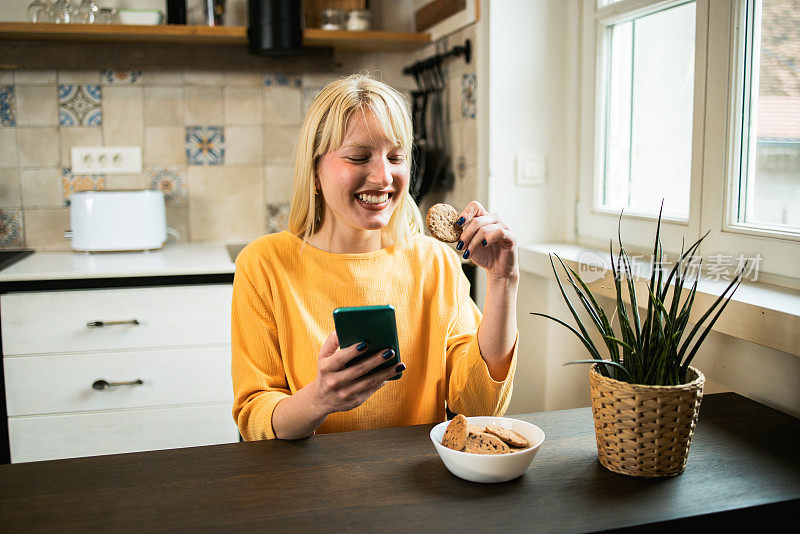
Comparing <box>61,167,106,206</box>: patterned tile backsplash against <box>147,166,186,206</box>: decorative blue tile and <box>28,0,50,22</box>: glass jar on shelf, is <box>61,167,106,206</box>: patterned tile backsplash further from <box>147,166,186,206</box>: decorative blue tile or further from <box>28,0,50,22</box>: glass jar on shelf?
<box>28,0,50,22</box>: glass jar on shelf

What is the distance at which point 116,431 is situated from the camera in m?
2.30

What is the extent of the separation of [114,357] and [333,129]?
1.34m

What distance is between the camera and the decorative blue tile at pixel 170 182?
288 cm

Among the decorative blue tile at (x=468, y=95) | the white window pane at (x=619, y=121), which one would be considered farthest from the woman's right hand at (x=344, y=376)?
the decorative blue tile at (x=468, y=95)

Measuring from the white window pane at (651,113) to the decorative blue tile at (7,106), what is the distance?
220cm

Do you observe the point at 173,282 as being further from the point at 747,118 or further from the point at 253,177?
the point at 747,118

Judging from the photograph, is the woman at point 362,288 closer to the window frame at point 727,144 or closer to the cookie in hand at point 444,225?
the cookie in hand at point 444,225

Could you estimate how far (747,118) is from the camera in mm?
1498

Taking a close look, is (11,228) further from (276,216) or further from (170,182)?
(276,216)

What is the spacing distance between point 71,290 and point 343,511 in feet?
5.57

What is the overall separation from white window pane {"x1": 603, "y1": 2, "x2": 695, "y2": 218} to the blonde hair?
2.41ft

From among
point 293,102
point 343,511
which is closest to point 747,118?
point 343,511

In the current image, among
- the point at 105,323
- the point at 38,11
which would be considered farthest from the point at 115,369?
the point at 38,11

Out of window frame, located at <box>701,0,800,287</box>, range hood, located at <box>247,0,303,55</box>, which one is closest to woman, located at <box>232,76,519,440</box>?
window frame, located at <box>701,0,800,287</box>
